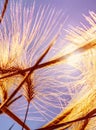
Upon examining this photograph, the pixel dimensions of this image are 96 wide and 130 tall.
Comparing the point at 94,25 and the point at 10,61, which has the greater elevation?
the point at 94,25

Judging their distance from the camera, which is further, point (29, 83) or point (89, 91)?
point (29, 83)

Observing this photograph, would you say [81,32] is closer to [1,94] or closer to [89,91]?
[89,91]

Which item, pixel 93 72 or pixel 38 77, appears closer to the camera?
pixel 93 72

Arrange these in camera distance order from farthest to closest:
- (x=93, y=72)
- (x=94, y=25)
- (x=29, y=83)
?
(x=29, y=83), (x=93, y=72), (x=94, y=25)

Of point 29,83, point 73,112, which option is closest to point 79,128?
point 73,112

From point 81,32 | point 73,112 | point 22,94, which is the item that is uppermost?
point 81,32

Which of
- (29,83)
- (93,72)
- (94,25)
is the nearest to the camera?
(94,25)

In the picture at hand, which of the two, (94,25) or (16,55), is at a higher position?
(94,25)

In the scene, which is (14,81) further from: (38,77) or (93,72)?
(93,72)

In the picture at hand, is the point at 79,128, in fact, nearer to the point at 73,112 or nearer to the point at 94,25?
the point at 73,112
